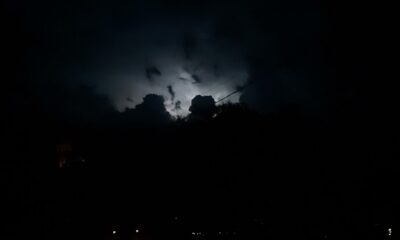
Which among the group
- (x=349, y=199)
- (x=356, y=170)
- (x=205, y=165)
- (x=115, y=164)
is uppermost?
(x=115, y=164)

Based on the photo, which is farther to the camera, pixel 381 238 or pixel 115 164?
pixel 115 164

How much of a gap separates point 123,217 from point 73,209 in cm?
402

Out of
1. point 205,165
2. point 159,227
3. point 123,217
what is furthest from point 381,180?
point 123,217

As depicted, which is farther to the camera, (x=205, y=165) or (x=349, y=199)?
(x=205, y=165)

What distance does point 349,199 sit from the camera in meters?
28.4

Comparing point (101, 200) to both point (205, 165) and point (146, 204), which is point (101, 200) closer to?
point (146, 204)

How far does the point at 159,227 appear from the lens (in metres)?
30.9

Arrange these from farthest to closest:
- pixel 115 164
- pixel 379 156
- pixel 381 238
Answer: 1. pixel 115 164
2. pixel 379 156
3. pixel 381 238

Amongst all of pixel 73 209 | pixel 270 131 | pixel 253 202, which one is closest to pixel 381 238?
pixel 253 202

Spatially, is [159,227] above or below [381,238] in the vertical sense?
above

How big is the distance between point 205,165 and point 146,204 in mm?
5377

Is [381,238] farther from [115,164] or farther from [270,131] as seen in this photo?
[115,164]

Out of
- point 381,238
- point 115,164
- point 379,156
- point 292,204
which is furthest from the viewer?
point 115,164

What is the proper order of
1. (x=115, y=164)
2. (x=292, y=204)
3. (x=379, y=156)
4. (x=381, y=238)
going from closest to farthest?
(x=381, y=238) < (x=292, y=204) < (x=379, y=156) < (x=115, y=164)
